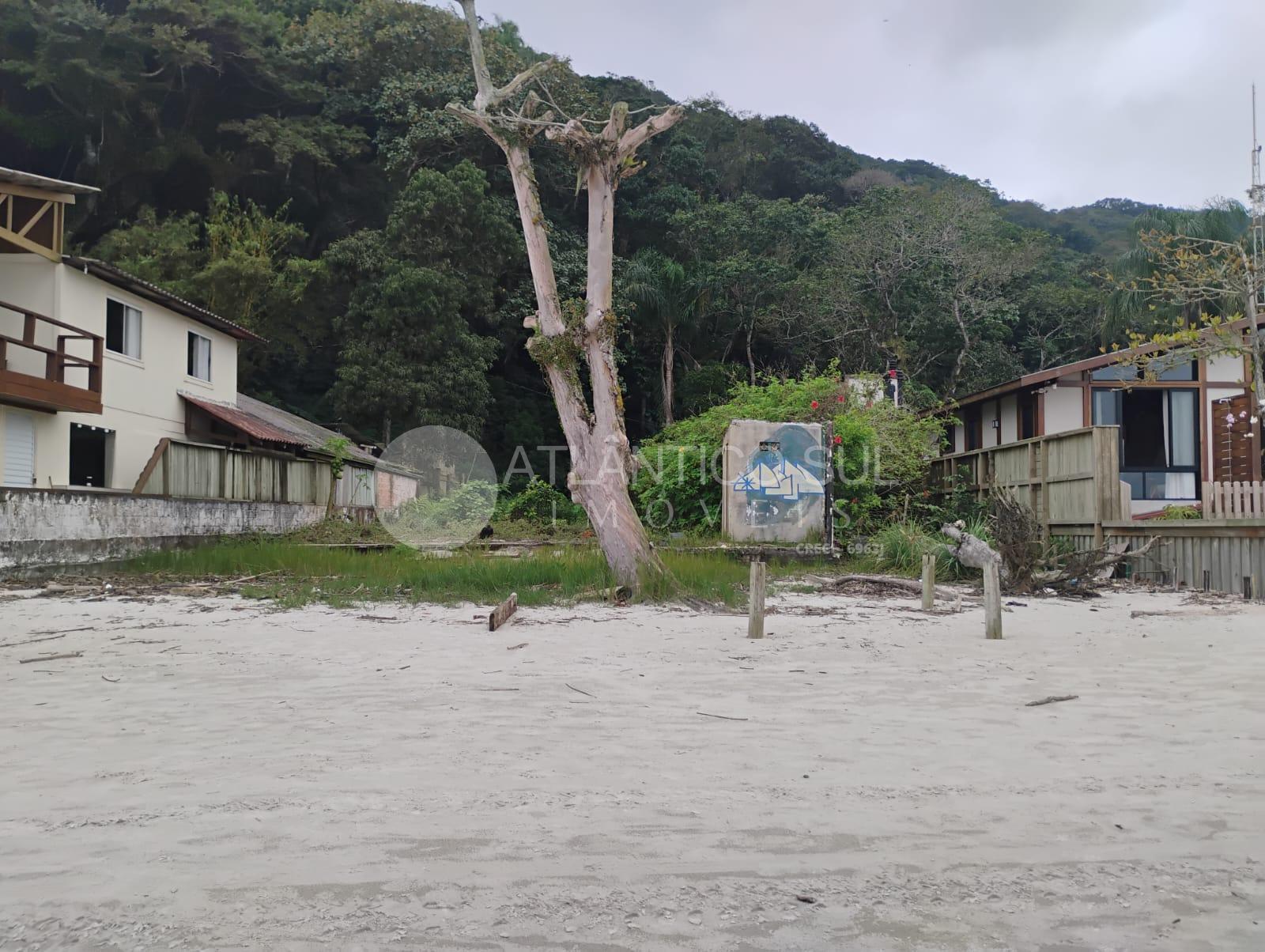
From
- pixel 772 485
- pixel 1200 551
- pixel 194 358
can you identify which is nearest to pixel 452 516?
pixel 194 358

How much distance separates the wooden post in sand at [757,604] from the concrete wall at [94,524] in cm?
1110

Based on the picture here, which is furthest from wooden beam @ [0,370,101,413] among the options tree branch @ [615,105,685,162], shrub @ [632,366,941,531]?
tree branch @ [615,105,685,162]

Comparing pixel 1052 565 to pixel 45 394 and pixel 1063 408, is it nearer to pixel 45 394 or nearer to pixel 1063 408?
pixel 1063 408

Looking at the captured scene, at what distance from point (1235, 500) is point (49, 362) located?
1866 centimetres

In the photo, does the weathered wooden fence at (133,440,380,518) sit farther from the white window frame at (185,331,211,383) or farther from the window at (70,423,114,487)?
the white window frame at (185,331,211,383)

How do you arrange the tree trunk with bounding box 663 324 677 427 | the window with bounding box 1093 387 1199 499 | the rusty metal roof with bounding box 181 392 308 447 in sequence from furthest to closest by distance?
1. the tree trunk with bounding box 663 324 677 427
2. the rusty metal roof with bounding box 181 392 308 447
3. the window with bounding box 1093 387 1199 499

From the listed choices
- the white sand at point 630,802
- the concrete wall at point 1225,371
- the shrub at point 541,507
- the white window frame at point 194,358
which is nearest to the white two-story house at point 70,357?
the white window frame at point 194,358

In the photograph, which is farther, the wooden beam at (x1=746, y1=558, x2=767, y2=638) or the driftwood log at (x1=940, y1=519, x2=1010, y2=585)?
the driftwood log at (x1=940, y1=519, x2=1010, y2=585)

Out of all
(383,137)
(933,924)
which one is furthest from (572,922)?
(383,137)

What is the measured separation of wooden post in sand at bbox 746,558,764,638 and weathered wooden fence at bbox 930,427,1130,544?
7.07 metres

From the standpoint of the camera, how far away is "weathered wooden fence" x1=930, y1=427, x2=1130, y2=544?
13609mm

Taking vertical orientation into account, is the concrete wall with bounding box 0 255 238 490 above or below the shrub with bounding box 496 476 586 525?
above

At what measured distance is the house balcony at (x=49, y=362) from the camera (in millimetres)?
15266

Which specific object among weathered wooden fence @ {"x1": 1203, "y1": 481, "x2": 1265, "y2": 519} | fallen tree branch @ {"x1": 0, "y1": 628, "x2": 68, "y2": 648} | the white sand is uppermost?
weathered wooden fence @ {"x1": 1203, "y1": 481, "x2": 1265, "y2": 519}
